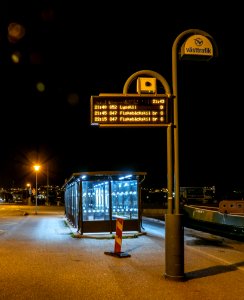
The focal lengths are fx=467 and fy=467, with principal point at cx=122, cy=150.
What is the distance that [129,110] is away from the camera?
9914 millimetres

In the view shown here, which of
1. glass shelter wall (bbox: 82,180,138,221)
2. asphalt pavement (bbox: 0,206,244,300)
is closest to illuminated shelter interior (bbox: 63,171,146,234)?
glass shelter wall (bbox: 82,180,138,221)

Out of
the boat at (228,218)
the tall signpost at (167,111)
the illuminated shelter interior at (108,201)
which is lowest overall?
the boat at (228,218)

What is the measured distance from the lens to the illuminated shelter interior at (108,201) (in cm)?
1972

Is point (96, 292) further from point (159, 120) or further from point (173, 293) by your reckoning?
point (159, 120)

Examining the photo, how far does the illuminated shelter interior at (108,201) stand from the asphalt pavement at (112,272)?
3057mm

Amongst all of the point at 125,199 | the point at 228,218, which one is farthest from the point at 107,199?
the point at 228,218

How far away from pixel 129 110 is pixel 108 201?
10499 millimetres

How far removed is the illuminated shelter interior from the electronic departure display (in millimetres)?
9414

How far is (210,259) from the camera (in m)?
12.5

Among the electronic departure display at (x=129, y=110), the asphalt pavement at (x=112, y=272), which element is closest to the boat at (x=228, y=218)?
the asphalt pavement at (x=112, y=272)

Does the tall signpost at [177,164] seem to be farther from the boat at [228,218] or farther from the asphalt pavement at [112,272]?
the boat at [228,218]

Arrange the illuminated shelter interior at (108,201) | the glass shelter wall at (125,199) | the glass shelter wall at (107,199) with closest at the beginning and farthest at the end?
the illuminated shelter interior at (108,201)
the glass shelter wall at (107,199)
the glass shelter wall at (125,199)

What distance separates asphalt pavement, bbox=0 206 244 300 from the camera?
325 inches

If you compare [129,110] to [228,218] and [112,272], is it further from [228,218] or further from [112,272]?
[228,218]
